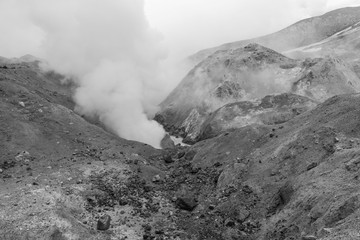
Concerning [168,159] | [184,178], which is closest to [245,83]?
[168,159]

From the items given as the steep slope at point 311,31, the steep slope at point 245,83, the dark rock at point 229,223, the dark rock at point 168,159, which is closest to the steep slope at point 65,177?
the dark rock at point 168,159

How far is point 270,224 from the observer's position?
71.4ft

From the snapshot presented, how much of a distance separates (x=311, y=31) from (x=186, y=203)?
160661 mm

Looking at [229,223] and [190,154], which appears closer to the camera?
[229,223]

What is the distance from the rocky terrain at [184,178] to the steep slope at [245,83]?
11526 millimetres

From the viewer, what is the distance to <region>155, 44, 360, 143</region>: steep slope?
6406 cm

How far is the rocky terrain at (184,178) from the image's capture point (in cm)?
2091

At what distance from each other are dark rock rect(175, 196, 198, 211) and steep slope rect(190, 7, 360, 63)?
138325 millimetres

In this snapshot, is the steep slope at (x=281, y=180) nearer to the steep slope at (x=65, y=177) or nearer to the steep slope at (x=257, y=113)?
the steep slope at (x=65, y=177)

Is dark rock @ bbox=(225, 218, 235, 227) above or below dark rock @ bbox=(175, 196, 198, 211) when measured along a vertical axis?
below

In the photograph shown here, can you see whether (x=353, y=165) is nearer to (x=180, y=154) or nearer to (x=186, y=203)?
(x=186, y=203)

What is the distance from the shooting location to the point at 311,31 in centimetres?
16888

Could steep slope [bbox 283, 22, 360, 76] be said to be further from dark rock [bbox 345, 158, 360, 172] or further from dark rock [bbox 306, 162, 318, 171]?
dark rock [bbox 345, 158, 360, 172]

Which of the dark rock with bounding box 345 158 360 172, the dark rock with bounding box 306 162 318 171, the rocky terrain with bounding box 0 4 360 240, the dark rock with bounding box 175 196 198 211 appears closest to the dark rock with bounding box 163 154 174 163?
the rocky terrain with bounding box 0 4 360 240
